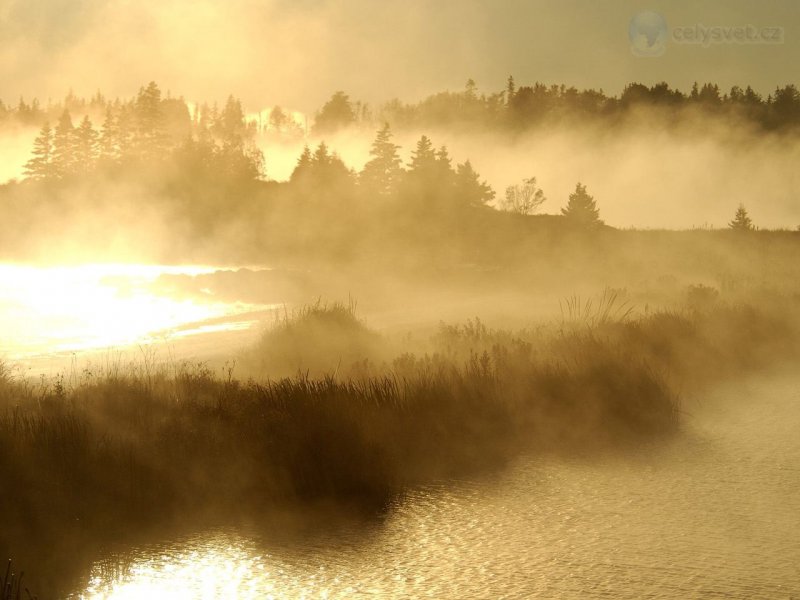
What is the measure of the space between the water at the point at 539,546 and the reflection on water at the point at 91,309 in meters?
11.4

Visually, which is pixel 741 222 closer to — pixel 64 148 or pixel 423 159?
pixel 423 159

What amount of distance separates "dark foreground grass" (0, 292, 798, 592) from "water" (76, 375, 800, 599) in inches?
26.7

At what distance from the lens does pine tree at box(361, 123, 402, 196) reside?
63.4 m

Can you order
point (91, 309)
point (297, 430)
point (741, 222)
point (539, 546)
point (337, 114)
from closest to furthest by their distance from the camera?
1. point (539, 546)
2. point (297, 430)
3. point (91, 309)
4. point (741, 222)
5. point (337, 114)

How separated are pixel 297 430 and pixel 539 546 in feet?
10.6

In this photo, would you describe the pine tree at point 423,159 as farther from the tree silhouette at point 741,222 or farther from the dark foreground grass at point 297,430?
the dark foreground grass at point 297,430

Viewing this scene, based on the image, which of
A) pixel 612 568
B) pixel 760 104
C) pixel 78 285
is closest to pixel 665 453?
pixel 612 568

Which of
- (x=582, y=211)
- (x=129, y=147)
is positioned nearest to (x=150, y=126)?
(x=129, y=147)

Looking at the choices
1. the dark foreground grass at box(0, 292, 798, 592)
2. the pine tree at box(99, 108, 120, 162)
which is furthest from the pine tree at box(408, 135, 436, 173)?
the dark foreground grass at box(0, 292, 798, 592)

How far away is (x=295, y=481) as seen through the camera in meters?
9.14

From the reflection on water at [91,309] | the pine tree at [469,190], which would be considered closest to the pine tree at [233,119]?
the pine tree at [469,190]

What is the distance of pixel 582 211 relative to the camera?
61125 millimetres

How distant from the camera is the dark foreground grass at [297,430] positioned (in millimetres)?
8625

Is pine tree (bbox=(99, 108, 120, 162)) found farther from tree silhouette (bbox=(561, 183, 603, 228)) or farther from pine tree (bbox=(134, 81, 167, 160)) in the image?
tree silhouette (bbox=(561, 183, 603, 228))
